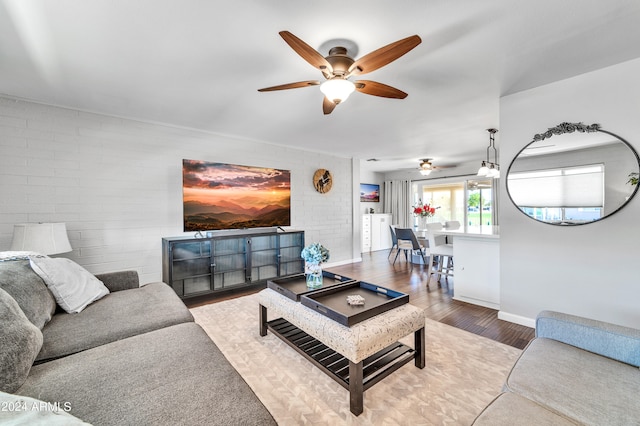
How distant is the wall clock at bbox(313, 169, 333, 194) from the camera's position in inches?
203

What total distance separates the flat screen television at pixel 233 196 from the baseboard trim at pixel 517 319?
318 centimetres

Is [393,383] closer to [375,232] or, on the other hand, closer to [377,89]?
[377,89]

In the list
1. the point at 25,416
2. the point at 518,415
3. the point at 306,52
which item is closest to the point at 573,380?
the point at 518,415

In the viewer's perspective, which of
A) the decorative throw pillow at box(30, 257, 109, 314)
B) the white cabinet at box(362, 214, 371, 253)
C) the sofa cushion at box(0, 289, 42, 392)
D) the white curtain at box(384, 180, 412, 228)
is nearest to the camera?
the sofa cushion at box(0, 289, 42, 392)

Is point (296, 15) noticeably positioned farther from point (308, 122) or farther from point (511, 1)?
point (308, 122)

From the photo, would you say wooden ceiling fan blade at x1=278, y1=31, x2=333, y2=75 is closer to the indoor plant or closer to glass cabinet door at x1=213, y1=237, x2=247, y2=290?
the indoor plant

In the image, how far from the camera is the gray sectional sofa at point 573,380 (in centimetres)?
97

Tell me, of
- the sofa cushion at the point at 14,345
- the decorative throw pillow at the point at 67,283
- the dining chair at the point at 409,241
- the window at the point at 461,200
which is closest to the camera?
the sofa cushion at the point at 14,345

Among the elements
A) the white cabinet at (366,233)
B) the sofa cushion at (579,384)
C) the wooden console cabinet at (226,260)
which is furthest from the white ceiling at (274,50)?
the white cabinet at (366,233)

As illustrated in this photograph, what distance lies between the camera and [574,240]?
2408 millimetres

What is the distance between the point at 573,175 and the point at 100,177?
4951 millimetres

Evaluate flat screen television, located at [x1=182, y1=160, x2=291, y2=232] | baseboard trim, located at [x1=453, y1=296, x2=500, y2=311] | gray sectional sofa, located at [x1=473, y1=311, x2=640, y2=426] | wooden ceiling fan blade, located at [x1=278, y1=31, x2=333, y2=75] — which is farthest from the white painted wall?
flat screen television, located at [x1=182, y1=160, x2=291, y2=232]

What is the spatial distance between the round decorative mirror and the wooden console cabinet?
3057 millimetres

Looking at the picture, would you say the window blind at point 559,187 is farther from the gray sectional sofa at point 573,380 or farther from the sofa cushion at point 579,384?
the sofa cushion at point 579,384
